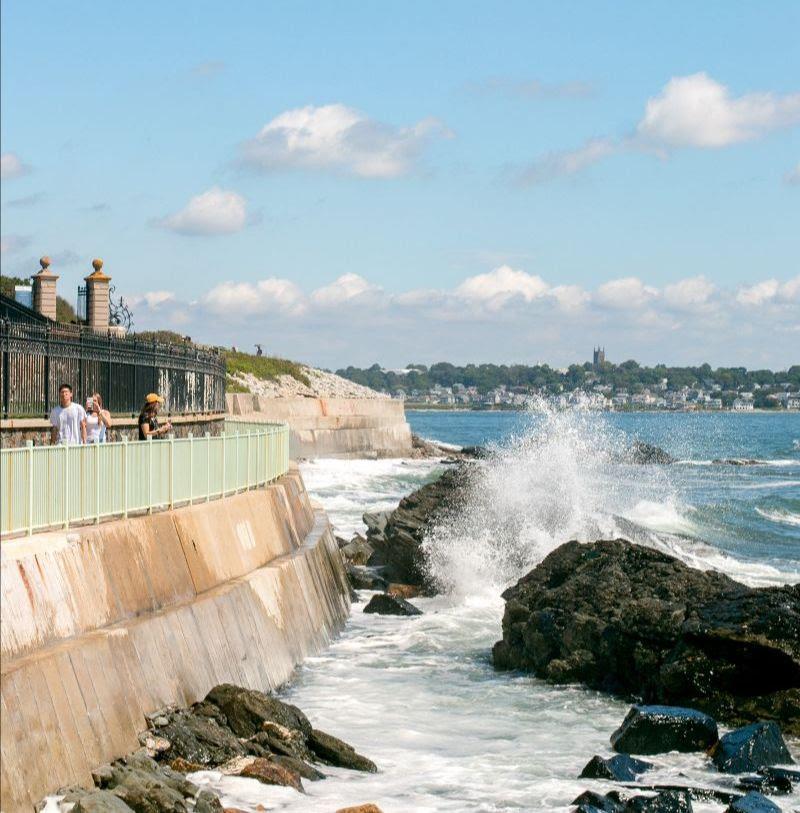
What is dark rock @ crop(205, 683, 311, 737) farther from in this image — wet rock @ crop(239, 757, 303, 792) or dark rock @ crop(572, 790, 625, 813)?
dark rock @ crop(572, 790, 625, 813)

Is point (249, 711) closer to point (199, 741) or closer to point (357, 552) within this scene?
point (199, 741)

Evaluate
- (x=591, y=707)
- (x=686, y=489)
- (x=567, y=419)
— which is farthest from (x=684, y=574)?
(x=686, y=489)

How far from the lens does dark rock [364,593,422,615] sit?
24.3 meters

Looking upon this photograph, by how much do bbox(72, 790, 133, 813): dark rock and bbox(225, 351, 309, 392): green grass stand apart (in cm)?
7819

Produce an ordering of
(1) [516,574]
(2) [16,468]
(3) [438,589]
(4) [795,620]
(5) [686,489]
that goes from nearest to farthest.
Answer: (2) [16,468] < (4) [795,620] < (3) [438,589] < (1) [516,574] < (5) [686,489]

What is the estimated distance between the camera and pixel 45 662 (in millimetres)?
10945

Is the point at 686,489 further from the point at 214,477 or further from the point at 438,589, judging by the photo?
the point at 214,477

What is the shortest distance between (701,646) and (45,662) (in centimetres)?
855

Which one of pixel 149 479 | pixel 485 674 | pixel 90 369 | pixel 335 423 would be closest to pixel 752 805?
pixel 149 479

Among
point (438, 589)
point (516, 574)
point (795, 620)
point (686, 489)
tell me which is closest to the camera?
point (795, 620)

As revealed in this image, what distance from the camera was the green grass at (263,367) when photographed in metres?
93.4

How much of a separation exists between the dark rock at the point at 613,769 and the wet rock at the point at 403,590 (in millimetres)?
13142

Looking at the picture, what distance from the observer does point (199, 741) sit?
12930 mm

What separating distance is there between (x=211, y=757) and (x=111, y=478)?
314 centimetres
